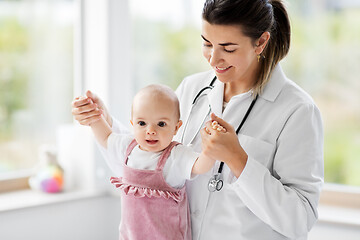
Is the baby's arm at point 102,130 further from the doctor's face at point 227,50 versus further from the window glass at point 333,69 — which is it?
the window glass at point 333,69

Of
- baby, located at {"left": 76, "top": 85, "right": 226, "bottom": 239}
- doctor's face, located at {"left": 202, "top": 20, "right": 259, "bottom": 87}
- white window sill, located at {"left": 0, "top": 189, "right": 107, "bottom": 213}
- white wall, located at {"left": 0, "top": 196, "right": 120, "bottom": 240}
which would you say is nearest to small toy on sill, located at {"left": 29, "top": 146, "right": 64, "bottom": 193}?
white window sill, located at {"left": 0, "top": 189, "right": 107, "bottom": 213}

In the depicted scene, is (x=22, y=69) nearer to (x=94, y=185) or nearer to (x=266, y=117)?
(x=94, y=185)

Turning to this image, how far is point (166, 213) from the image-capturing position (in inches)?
66.5

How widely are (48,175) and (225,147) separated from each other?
1.52 m

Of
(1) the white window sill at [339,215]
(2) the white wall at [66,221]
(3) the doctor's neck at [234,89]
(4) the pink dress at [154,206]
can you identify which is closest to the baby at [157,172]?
(4) the pink dress at [154,206]

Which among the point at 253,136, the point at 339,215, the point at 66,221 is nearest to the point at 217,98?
the point at 253,136

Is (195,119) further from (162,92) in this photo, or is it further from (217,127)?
(217,127)

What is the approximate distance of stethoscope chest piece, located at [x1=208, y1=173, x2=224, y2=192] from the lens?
5.44ft

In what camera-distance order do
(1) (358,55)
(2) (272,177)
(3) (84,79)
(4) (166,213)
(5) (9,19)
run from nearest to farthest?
(2) (272,177), (4) (166,213), (1) (358,55), (5) (9,19), (3) (84,79)

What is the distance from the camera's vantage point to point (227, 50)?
161 cm

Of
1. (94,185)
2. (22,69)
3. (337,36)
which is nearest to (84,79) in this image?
(22,69)

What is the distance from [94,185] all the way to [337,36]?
57.7 inches

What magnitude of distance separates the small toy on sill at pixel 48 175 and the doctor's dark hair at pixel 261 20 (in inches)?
56.5

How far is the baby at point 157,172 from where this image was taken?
166cm
